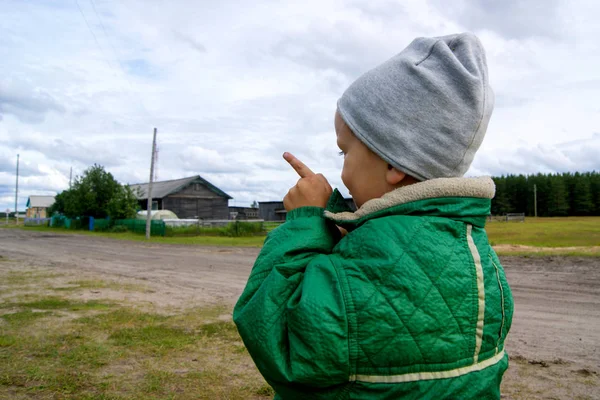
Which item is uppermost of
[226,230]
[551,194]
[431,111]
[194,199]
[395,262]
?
[551,194]

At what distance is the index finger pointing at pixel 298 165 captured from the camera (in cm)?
135

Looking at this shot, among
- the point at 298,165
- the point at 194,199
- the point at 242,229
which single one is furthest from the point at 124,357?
the point at 194,199

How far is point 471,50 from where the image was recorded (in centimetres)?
126

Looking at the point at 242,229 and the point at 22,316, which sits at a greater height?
the point at 242,229

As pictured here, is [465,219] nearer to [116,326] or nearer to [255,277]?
[255,277]

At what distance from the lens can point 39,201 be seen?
3671 inches

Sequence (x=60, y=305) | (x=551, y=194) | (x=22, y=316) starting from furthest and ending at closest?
(x=551, y=194)
(x=60, y=305)
(x=22, y=316)

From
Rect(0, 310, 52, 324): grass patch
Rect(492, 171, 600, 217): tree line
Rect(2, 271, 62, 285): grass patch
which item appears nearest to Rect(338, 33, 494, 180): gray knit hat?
Rect(0, 310, 52, 324): grass patch

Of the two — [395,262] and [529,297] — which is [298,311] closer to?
[395,262]

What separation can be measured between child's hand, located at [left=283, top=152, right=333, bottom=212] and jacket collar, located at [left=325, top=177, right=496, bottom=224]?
6cm

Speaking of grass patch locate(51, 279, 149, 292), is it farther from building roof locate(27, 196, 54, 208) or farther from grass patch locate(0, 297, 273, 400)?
building roof locate(27, 196, 54, 208)

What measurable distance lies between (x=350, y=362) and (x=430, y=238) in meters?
0.35

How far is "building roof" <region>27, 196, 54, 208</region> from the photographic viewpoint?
9219 centimetres

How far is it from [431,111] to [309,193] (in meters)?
0.38
